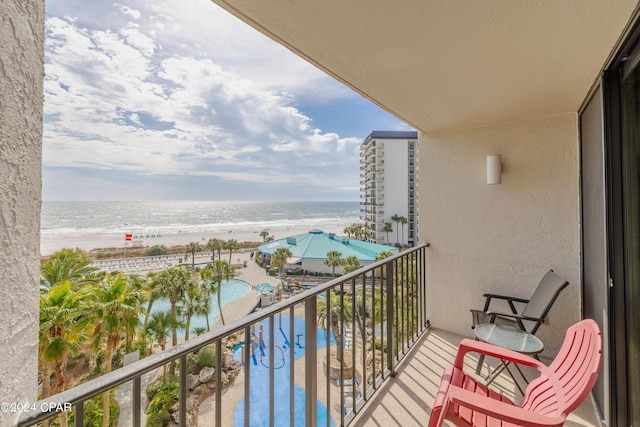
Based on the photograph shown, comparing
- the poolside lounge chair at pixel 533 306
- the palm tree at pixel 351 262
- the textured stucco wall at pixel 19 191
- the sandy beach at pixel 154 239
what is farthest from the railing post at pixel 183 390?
the sandy beach at pixel 154 239

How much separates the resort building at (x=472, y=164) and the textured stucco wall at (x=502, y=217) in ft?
0.04

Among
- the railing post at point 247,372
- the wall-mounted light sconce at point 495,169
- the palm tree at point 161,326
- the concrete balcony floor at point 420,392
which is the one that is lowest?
the palm tree at point 161,326

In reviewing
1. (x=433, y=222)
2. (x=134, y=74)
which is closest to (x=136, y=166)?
(x=134, y=74)

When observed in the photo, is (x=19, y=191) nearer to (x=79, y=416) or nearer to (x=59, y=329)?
(x=79, y=416)

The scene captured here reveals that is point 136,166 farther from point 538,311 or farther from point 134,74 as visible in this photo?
point 538,311

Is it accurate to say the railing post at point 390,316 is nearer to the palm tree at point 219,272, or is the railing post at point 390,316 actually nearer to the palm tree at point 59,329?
the palm tree at point 59,329

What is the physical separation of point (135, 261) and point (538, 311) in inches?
905

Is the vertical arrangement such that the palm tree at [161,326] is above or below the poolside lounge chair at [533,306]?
below

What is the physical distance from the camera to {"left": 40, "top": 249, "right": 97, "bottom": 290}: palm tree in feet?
28.5

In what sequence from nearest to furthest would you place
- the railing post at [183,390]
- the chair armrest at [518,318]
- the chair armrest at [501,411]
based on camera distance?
the railing post at [183,390] → the chair armrest at [501,411] → the chair armrest at [518,318]

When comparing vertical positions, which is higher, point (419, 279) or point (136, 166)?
point (136, 166)

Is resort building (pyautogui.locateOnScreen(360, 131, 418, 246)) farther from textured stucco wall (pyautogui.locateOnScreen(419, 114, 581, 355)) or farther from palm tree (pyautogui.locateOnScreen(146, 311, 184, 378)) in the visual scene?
textured stucco wall (pyautogui.locateOnScreen(419, 114, 581, 355))

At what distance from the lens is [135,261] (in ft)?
65.2

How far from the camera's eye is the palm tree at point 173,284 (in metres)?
10.9
